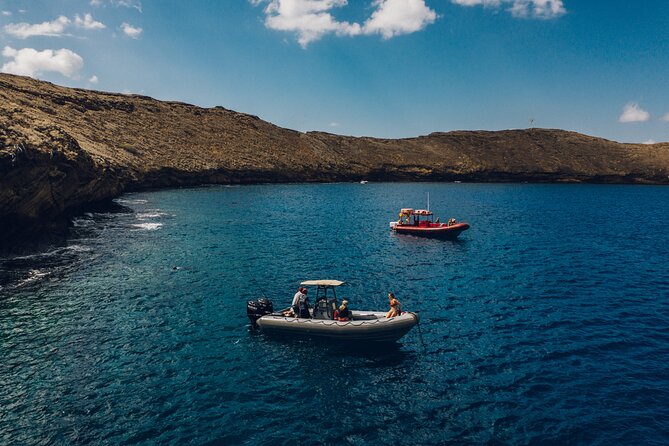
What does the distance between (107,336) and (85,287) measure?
945 cm

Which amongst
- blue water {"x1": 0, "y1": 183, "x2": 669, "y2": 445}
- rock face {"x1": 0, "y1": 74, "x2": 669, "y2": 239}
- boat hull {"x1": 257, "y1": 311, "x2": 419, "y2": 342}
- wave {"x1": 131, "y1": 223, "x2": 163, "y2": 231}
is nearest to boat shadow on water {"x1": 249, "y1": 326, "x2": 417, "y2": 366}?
blue water {"x1": 0, "y1": 183, "x2": 669, "y2": 445}

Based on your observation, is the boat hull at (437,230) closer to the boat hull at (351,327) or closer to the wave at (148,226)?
the boat hull at (351,327)

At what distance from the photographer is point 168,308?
2684 centimetres

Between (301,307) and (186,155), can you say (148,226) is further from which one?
(186,155)

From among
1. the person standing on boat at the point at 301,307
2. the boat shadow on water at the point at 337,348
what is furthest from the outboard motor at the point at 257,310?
the person standing on boat at the point at 301,307

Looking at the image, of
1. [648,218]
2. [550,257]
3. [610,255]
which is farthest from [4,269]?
[648,218]

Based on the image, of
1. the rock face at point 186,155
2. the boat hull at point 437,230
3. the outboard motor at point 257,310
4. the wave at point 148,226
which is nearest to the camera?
the outboard motor at point 257,310

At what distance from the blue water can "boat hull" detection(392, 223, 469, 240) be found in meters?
5.16

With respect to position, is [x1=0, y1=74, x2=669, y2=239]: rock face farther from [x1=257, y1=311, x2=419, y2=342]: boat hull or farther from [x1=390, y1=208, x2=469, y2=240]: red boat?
[x1=390, y1=208, x2=469, y2=240]: red boat

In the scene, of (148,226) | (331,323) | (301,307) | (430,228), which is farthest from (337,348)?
(148,226)

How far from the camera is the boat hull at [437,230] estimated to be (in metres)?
51.2

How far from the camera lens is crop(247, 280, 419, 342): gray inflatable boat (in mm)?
21656

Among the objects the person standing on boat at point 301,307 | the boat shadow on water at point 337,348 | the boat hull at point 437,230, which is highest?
the boat hull at point 437,230

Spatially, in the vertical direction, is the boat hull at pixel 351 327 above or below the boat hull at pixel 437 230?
below
